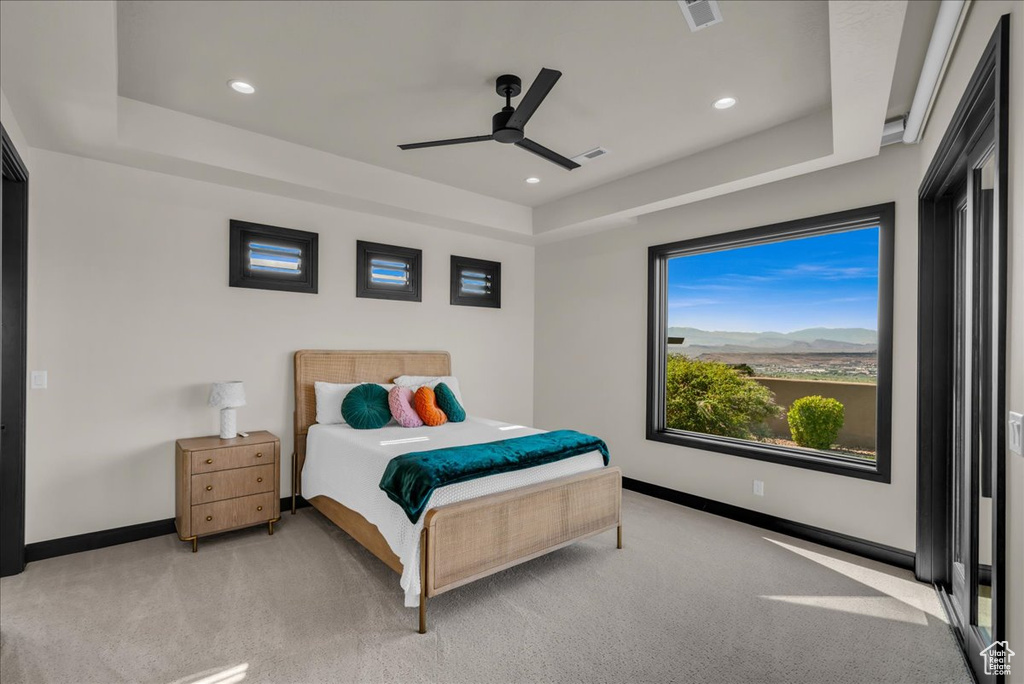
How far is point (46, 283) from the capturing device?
10.3ft

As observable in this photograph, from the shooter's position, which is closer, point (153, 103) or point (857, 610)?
point (857, 610)

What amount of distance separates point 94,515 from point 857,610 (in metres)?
4.61

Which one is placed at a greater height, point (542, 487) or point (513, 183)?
point (513, 183)

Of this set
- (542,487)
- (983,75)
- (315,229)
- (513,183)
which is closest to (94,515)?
(315,229)

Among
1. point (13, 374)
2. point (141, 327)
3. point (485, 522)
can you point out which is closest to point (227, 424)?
point (141, 327)

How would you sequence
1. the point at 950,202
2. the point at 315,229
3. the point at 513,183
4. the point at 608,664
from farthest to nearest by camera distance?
the point at 513,183 → the point at 315,229 → the point at 950,202 → the point at 608,664

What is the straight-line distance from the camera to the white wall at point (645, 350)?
3145 millimetres

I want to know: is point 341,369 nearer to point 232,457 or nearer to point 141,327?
point 232,457

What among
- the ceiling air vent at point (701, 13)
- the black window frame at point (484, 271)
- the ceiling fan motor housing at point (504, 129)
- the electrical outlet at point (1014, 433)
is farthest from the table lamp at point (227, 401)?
the electrical outlet at point (1014, 433)

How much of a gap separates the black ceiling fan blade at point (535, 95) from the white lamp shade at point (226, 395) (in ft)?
8.57

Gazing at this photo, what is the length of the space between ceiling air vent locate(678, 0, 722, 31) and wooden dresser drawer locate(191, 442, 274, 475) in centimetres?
358

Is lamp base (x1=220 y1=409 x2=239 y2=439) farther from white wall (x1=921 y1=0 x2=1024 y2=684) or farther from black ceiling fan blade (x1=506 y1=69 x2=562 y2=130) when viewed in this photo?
white wall (x1=921 y1=0 x2=1024 y2=684)

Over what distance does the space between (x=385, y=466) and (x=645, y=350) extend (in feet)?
9.11

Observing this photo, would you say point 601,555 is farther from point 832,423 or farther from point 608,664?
point 832,423
